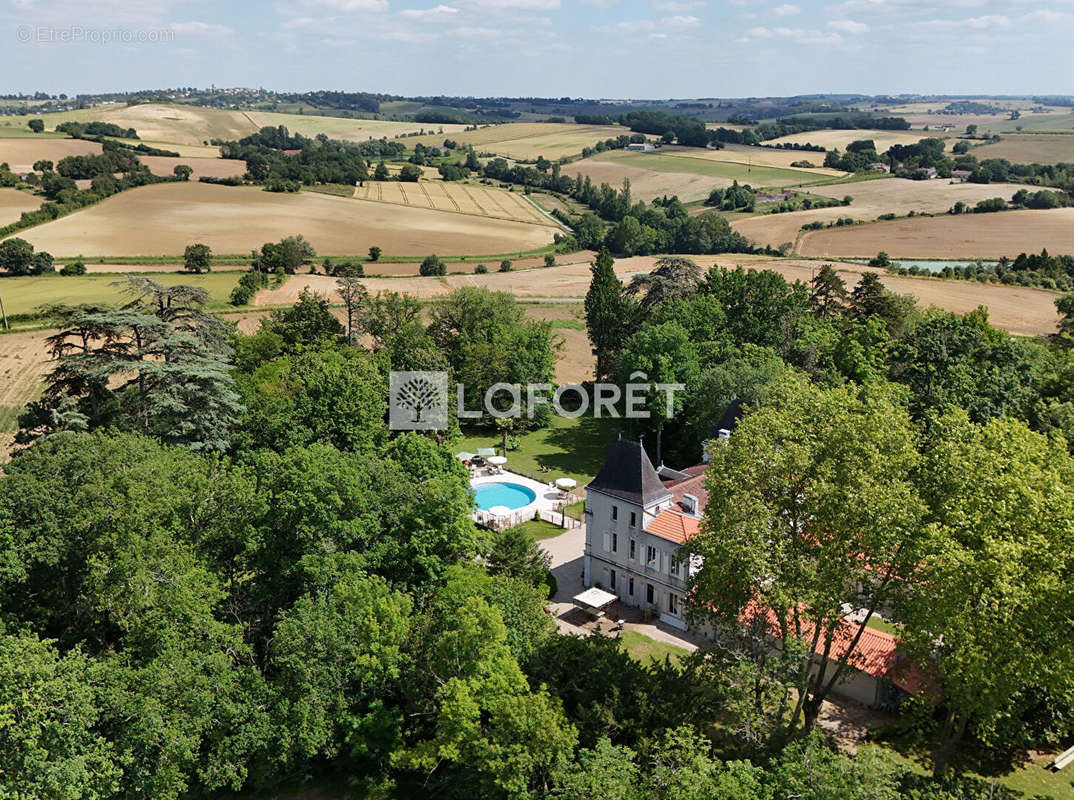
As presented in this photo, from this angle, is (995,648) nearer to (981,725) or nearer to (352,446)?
(981,725)

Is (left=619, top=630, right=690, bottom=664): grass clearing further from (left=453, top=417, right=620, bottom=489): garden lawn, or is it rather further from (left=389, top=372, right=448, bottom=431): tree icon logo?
(left=389, top=372, right=448, bottom=431): tree icon logo

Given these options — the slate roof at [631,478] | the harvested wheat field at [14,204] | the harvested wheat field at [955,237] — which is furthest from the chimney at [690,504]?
the harvested wheat field at [14,204]

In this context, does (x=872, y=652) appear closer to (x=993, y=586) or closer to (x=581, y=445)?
(x=993, y=586)

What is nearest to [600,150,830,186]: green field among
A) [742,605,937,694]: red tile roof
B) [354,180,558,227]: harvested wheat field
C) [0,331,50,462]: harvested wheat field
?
[354,180,558,227]: harvested wheat field

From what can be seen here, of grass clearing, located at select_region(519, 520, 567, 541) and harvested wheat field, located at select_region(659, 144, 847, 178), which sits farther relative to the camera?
harvested wheat field, located at select_region(659, 144, 847, 178)

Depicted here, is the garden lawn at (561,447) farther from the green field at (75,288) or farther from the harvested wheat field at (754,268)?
the green field at (75,288)

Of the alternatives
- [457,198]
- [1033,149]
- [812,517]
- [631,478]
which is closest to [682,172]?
[457,198]
